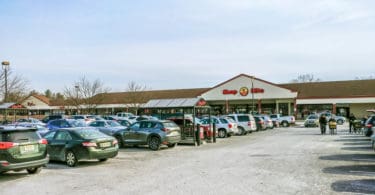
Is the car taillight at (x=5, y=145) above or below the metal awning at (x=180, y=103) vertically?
below

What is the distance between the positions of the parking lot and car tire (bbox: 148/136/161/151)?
3388mm

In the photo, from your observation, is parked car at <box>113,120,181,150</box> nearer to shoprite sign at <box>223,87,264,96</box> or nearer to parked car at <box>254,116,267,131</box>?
parked car at <box>254,116,267,131</box>

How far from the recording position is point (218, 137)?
1094 inches

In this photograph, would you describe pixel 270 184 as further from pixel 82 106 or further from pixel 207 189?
pixel 82 106

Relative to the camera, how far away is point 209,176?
10773mm

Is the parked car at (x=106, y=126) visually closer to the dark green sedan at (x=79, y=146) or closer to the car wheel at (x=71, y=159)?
the dark green sedan at (x=79, y=146)

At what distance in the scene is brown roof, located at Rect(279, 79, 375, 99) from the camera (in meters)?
56.4

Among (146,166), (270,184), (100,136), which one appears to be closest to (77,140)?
(100,136)

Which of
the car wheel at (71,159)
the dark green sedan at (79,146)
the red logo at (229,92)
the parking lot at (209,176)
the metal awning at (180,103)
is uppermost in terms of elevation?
the red logo at (229,92)

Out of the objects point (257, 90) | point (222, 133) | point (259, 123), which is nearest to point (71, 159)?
point (222, 133)

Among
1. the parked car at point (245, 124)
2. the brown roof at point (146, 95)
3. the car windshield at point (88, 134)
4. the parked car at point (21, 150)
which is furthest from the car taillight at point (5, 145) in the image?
the brown roof at point (146, 95)

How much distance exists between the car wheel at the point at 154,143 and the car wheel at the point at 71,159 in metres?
5.79

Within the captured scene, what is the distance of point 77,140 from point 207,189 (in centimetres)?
653

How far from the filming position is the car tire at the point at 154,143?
19014 mm
